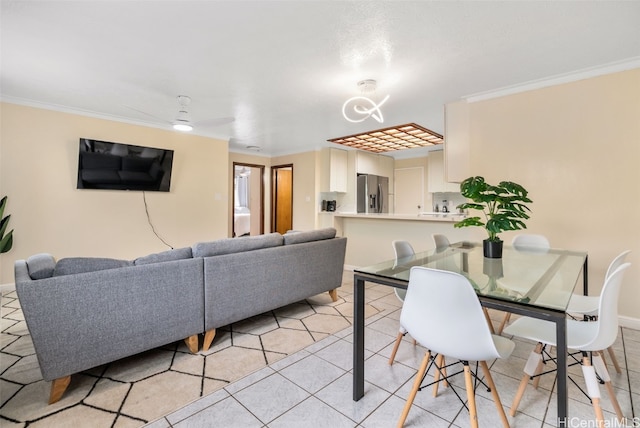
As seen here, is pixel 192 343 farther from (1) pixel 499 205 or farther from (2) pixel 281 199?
(2) pixel 281 199

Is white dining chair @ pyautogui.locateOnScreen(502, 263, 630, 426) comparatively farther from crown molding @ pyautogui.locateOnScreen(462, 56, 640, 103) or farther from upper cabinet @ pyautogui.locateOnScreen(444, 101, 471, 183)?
crown molding @ pyautogui.locateOnScreen(462, 56, 640, 103)

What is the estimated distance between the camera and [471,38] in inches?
88.4

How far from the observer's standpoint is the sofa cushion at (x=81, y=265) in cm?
172

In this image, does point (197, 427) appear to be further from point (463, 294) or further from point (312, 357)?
point (463, 294)

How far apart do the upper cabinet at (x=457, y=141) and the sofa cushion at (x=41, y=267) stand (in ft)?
12.6

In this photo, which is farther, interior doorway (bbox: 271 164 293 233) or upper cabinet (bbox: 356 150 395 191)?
interior doorway (bbox: 271 164 293 233)

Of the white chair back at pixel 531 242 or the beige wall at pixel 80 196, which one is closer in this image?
the white chair back at pixel 531 242

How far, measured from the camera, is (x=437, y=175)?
6406 mm

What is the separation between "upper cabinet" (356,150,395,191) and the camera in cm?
656

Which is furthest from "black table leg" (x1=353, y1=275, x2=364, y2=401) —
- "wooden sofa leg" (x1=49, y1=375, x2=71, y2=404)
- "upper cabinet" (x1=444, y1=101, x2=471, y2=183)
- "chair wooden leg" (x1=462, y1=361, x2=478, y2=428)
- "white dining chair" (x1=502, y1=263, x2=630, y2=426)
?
"upper cabinet" (x1=444, y1=101, x2=471, y2=183)

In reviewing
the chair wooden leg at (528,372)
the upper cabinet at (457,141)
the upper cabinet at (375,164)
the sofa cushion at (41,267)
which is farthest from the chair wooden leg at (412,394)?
the upper cabinet at (375,164)

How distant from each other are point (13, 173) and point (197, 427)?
4.03m

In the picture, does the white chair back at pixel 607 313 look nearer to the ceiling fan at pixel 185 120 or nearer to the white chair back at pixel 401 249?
the white chair back at pixel 401 249

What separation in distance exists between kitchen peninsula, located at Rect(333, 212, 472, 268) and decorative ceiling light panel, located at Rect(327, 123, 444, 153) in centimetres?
139
